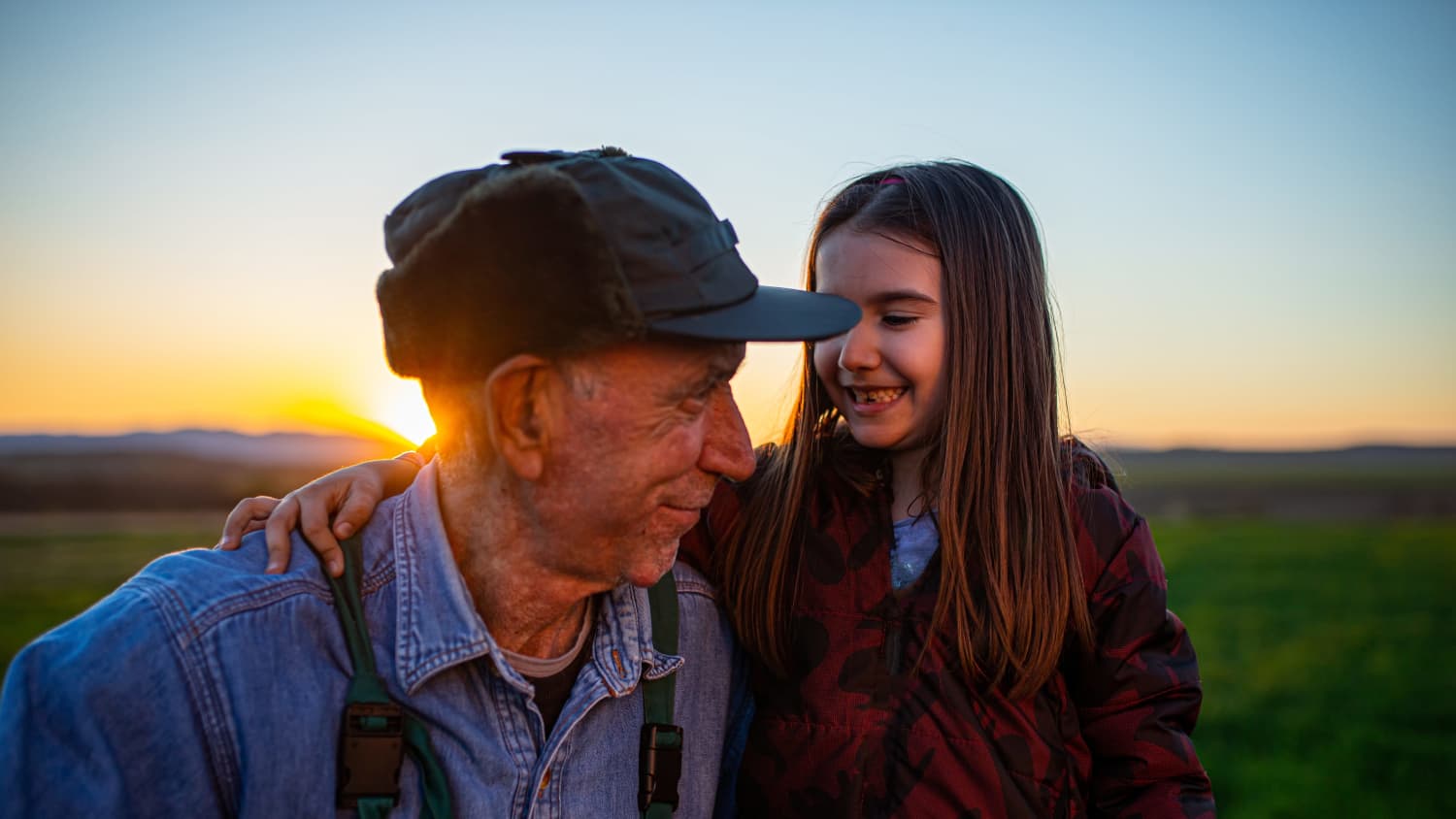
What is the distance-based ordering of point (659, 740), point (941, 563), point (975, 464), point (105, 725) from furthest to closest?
point (975, 464) < point (941, 563) < point (659, 740) < point (105, 725)

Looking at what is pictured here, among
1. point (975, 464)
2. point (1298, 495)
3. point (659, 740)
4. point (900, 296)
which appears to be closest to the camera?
point (659, 740)

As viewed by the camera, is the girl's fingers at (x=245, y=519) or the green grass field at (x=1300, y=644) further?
the green grass field at (x=1300, y=644)

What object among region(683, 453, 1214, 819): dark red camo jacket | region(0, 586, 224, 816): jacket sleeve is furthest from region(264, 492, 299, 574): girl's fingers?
region(683, 453, 1214, 819): dark red camo jacket

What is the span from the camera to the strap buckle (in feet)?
8.30

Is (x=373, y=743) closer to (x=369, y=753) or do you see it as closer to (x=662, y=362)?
(x=369, y=753)

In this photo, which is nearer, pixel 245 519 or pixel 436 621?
pixel 436 621

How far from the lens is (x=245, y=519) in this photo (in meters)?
2.49

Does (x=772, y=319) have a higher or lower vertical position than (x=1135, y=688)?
higher

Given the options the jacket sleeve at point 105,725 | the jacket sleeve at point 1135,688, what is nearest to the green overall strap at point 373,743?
the jacket sleeve at point 105,725

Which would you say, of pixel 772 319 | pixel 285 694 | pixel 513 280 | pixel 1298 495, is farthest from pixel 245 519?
pixel 1298 495

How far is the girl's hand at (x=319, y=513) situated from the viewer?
7.63 feet

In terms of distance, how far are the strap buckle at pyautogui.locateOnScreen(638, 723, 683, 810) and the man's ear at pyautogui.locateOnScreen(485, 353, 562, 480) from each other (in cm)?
79

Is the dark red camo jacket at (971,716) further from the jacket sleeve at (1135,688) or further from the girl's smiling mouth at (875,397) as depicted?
the girl's smiling mouth at (875,397)

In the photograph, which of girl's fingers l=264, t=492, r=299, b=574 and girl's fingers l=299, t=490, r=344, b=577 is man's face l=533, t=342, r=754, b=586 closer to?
girl's fingers l=299, t=490, r=344, b=577
